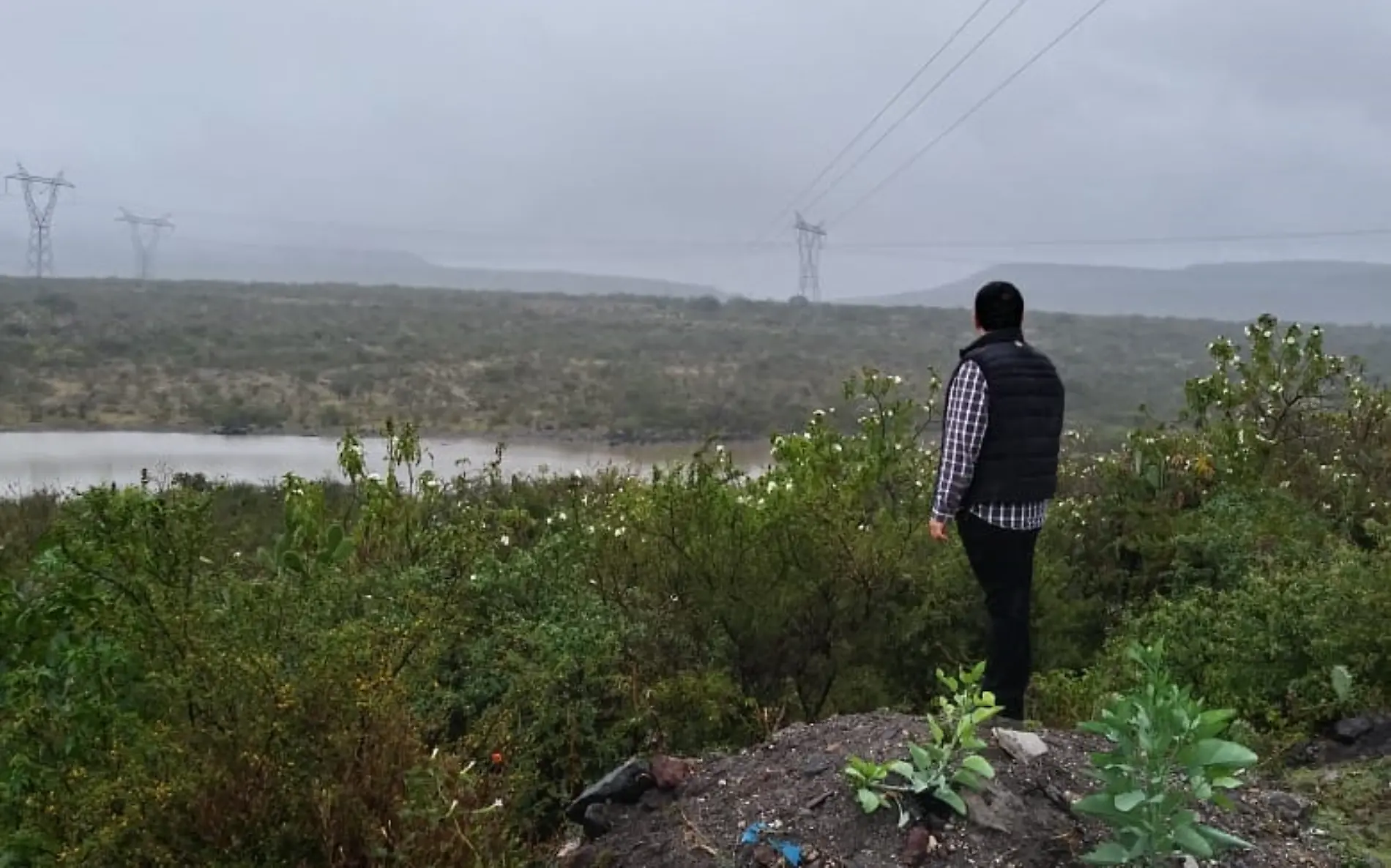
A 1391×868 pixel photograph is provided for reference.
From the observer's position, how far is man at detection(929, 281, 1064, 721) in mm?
4863

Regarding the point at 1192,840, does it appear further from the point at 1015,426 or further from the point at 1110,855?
the point at 1015,426

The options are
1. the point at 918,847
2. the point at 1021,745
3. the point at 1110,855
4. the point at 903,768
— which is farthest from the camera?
the point at 1021,745

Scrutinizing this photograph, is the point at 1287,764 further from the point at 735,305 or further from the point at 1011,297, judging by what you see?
the point at 735,305

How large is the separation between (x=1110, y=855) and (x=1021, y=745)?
2.23ft

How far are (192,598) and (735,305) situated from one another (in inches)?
3229

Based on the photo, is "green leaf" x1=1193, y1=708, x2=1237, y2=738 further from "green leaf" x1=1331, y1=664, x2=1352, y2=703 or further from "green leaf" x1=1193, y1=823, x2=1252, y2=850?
"green leaf" x1=1331, y1=664, x2=1352, y2=703

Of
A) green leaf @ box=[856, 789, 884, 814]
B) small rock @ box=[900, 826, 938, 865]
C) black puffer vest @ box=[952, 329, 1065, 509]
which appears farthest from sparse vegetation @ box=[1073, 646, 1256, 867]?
black puffer vest @ box=[952, 329, 1065, 509]

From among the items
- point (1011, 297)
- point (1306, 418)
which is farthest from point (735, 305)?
point (1011, 297)

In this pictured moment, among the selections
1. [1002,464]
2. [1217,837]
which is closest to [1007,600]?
[1002,464]

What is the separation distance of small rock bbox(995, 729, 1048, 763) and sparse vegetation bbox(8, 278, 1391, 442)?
18921 millimetres

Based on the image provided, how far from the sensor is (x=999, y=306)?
16.3 ft

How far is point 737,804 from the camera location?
371 cm

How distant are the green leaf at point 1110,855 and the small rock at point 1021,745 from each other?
595 millimetres

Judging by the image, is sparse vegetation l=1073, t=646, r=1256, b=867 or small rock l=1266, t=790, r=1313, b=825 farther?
small rock l=1266, t=790, r=1313, b=825
